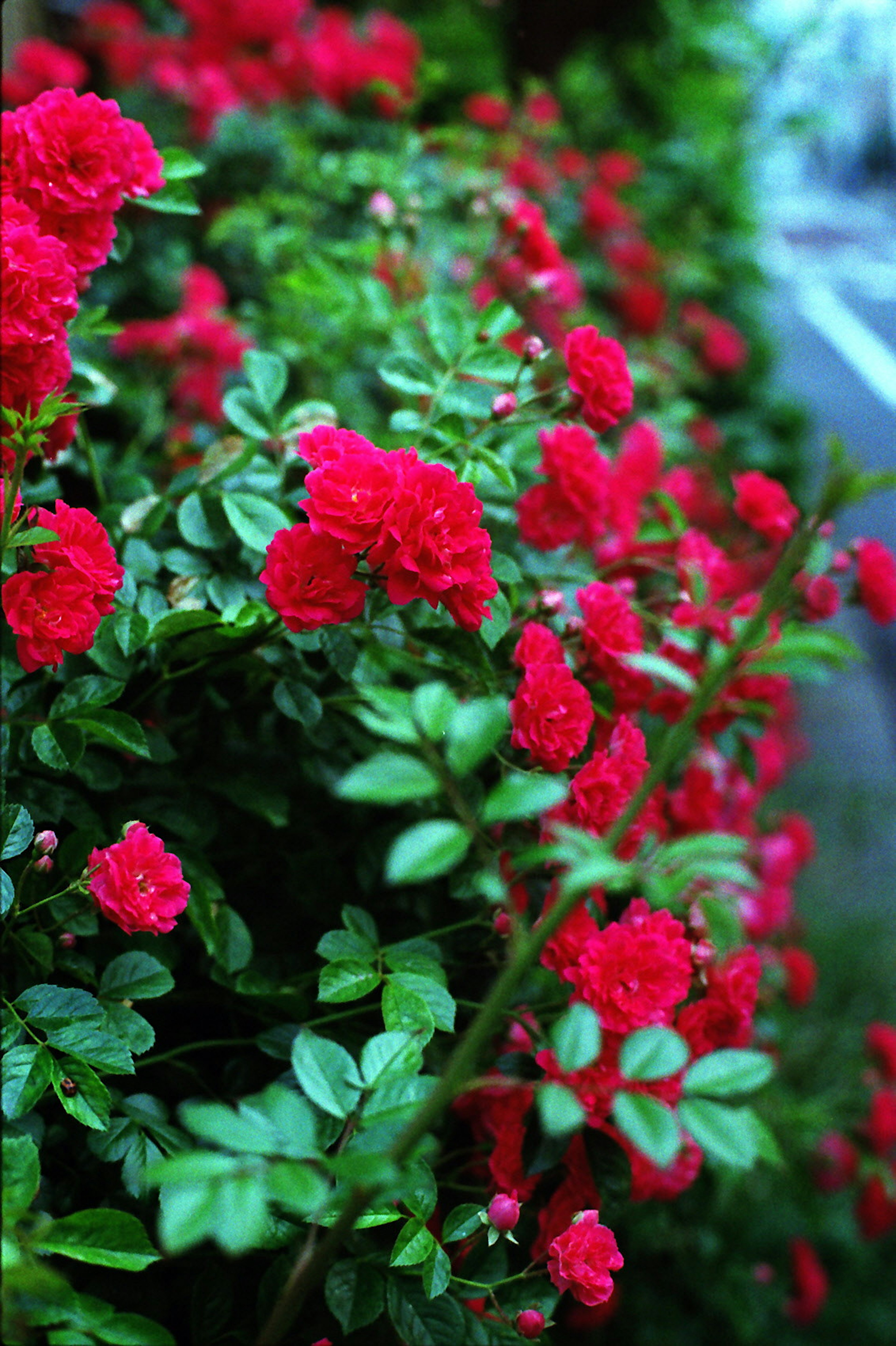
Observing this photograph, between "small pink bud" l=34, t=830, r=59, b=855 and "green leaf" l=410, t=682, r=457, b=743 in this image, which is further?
"small pink bud" l=34, t=830, r=59, b=855

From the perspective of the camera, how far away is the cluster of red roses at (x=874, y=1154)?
5.84 feet

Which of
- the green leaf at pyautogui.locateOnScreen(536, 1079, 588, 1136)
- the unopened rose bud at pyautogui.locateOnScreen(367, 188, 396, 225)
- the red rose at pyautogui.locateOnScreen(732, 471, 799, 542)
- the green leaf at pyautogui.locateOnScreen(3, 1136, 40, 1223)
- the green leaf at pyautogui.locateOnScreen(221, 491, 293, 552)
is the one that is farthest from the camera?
the unopened rose bud at pyautogui.locateOnScreen(367, 188, 396, 225)

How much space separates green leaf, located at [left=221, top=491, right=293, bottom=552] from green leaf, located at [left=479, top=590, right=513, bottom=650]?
0.19 meters

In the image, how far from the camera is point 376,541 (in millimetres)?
746

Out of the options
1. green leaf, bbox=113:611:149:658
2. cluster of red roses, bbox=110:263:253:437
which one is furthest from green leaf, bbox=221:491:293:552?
cluster of red roses, bbox=110:263:253:437

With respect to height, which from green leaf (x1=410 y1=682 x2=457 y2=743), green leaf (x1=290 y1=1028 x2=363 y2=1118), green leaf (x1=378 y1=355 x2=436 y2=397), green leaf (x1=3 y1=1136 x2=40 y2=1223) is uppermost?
green leaf (x1=410 y1=682 x2=457 y2=743)

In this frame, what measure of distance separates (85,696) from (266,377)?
405mm

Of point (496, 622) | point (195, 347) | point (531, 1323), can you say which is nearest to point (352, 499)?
point (496, 622)

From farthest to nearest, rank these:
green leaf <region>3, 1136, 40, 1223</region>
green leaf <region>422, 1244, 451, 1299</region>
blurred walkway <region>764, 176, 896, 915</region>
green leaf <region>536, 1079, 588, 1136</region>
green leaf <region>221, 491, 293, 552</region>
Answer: blurred walkway <region>764, 176, 896, 915</region>
green leaf <region>221, 491, 293, 552</region>
green leaf <region>422, 1244, 451, 1299</region>
green leaf <region>3, 1136, 40, 1223</region>
green leaf <region>536, 1079, 588, 1136</region>

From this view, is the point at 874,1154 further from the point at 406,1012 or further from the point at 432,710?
the point at 432,710

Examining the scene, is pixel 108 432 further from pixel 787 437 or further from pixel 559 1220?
pixel 787 437

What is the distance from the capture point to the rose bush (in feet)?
1.74

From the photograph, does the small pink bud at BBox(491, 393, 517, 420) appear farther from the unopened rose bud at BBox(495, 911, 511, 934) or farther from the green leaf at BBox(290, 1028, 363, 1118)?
the green leaf at BBox(290, 1028, 363, 1118)

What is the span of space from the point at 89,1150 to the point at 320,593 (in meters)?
0.44
